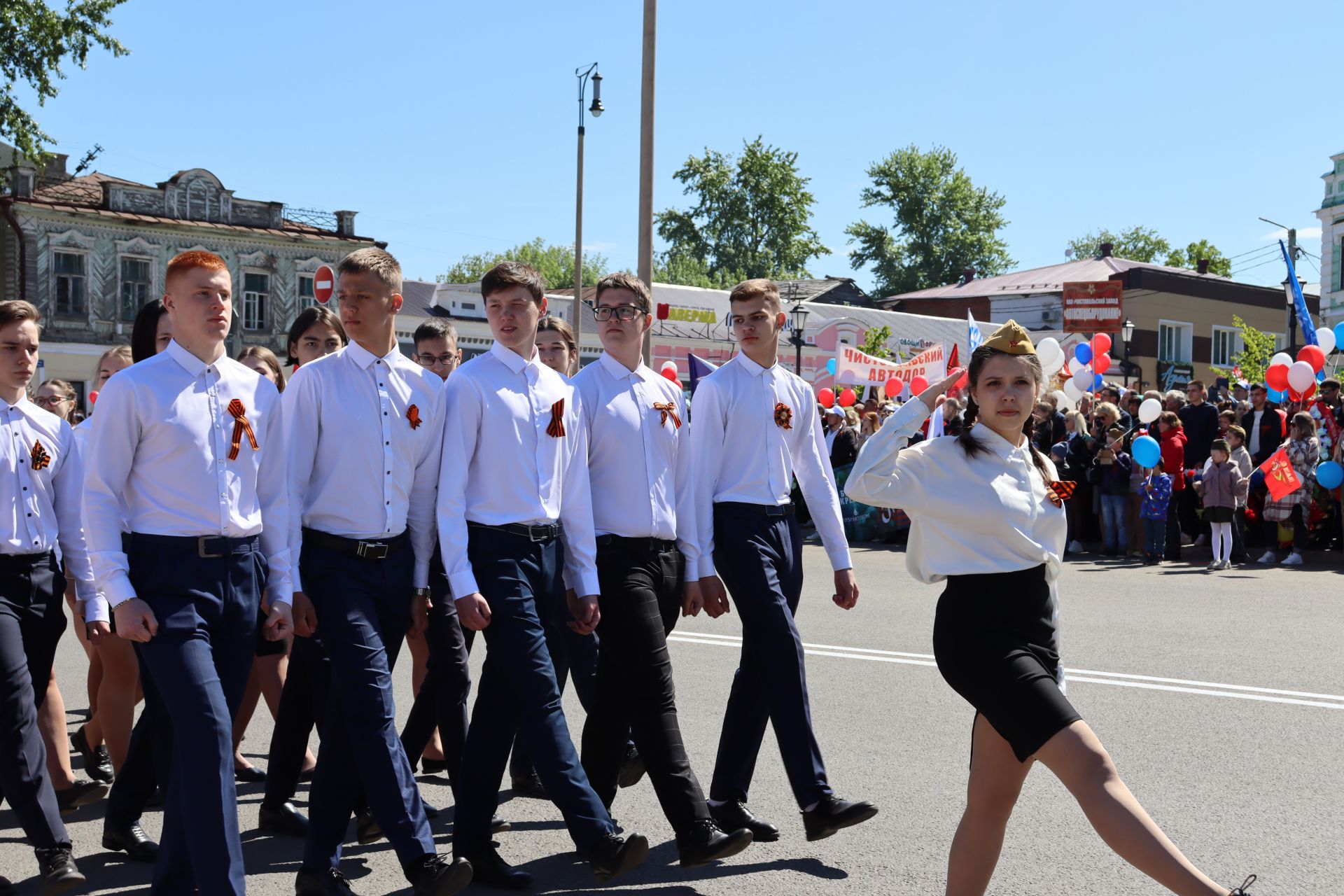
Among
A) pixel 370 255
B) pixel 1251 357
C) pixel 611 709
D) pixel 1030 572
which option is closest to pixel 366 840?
pixel 611 709

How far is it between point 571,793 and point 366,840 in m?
1.23

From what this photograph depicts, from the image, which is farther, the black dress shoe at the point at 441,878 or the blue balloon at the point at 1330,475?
the blue balloon at the point at 1330,475

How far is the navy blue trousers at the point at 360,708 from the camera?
4219 mm

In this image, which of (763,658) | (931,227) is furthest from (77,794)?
(931,227)

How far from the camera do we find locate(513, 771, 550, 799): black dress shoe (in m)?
5.89

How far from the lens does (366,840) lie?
518cm

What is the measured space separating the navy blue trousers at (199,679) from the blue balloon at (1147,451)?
538 inches

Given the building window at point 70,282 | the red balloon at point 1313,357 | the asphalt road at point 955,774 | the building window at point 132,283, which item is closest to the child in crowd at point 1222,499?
the red balloon at point 1313,357

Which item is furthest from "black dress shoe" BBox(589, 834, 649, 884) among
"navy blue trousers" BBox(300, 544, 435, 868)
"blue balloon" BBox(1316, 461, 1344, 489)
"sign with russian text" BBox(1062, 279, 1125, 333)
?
"sign with russian text" BBox(1062, 279, 1125, 333)

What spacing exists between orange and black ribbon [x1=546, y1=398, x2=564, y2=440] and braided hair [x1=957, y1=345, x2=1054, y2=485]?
4.67ft

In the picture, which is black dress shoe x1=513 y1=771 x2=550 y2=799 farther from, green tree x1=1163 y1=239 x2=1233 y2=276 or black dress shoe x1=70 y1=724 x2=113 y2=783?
green tree x1=1163 y1=239 x2=1233 y2=276

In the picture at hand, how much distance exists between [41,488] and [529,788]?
7.82ft

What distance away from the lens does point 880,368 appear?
24094mm

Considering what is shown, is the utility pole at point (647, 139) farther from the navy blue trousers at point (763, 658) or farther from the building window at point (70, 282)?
the building window at point (70, 282)
